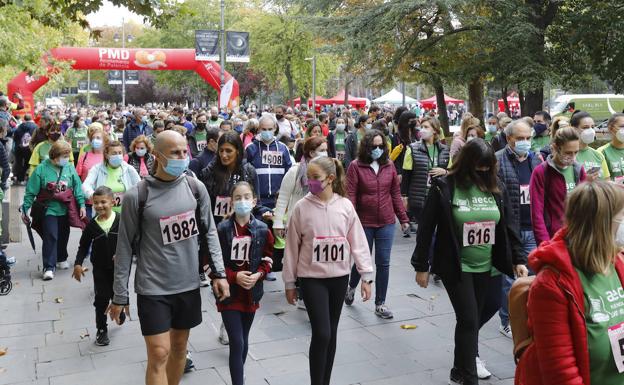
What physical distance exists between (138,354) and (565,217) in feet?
13.9

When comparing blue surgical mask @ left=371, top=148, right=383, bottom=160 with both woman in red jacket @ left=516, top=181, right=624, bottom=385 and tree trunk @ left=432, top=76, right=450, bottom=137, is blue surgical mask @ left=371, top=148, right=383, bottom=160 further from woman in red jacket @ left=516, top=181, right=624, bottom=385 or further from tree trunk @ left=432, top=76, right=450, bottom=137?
tree trunk @ left=432, top=76, right=450, bottom=137

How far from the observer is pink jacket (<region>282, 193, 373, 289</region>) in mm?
4555

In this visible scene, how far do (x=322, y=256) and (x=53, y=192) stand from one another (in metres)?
5.18

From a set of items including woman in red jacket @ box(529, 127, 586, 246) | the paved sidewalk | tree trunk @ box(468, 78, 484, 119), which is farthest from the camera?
tree trunk @ box(468, 78, 484, 119)

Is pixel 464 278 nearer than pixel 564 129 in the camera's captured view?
Yes

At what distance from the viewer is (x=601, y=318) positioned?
251 centimetres

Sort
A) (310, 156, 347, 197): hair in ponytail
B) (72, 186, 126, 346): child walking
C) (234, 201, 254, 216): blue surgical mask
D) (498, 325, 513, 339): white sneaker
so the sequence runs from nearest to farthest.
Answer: (310, 156, 347, 197): hair in ponytail < (234, 201, 254, 216): blue surgical mask < (72, 186, 126, 346): child walking < (498, 325, 513, 339): white sneaker

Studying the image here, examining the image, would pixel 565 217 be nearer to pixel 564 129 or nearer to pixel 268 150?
pixel 564 129

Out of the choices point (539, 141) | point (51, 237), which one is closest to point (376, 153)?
point (539, 141)

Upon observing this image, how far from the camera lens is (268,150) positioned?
788 centimetres

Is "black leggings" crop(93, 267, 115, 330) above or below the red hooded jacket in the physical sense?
below

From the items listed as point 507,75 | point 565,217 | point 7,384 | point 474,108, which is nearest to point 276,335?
point 7,384

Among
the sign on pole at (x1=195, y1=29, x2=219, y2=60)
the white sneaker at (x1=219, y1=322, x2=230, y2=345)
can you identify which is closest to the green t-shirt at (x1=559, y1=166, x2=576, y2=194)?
the white sneaker at (x1=219, y1=322, x2=230, y2=345)

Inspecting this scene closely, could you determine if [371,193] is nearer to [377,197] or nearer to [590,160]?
[377,197]
